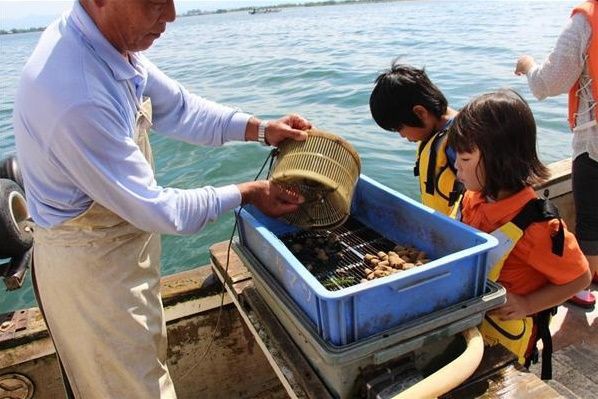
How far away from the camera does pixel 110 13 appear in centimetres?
190

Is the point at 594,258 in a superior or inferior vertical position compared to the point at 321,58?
superior

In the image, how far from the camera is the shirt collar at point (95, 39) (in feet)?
6.31

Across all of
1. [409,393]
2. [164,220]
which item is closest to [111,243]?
[164,220]

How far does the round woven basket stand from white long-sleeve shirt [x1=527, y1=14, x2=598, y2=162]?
4.81 feet

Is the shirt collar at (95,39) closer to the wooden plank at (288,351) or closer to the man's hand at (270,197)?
the man's hand at (270,197)

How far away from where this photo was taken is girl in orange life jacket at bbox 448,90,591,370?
198cm

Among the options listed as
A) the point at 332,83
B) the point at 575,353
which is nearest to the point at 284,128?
the point at 575,353

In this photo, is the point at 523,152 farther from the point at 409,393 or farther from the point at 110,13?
the point at 110,13

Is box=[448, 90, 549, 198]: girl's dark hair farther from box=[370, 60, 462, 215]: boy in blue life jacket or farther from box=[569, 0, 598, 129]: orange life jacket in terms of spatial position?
box=[569, 0, 598, 129]: orange life jacket

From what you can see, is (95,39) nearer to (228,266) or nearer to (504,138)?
(228,266)

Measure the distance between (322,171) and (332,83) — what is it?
1156 cm

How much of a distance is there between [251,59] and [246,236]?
1715 cm

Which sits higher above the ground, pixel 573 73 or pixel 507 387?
pixel 573 73

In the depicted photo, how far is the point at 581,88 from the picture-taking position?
296 cm
